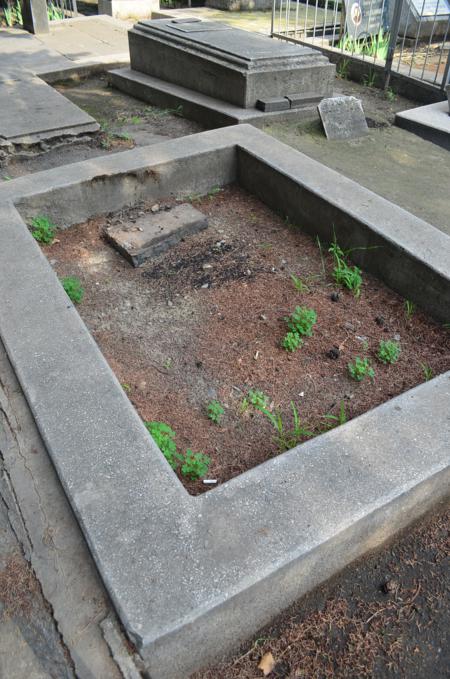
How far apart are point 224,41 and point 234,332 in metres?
3.89

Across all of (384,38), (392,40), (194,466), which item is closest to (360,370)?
(194,466)

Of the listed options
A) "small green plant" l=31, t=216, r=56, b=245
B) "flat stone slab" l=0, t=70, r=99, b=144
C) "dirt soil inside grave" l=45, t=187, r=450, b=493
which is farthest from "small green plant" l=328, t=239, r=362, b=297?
"flat stone slab" l=0, t=70, r=99, b=144

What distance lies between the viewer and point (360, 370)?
236 cm

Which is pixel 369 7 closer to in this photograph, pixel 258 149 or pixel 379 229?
pixel 258 149

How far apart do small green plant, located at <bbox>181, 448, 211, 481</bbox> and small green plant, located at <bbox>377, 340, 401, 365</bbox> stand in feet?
3.34

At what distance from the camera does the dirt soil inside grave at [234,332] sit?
7.32ft

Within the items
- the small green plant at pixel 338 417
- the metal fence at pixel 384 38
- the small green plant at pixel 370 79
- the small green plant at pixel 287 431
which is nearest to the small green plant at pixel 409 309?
the small green plant at pixel 338 417

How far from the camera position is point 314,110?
5066 millimetres

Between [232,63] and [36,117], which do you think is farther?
[232,63]

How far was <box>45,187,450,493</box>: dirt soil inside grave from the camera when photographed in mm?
2232

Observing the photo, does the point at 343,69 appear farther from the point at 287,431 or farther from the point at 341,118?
the point at 287,431

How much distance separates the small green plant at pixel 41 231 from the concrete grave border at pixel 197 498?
2.42ft

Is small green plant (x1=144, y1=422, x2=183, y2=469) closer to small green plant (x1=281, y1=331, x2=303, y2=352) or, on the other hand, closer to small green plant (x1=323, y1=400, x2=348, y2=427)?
small green plant (x1=323, y1=400, x2=348, y2=427)

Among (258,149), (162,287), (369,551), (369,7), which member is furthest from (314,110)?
(369,551)
